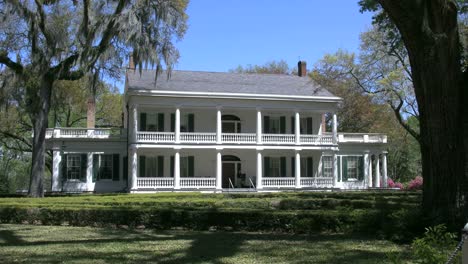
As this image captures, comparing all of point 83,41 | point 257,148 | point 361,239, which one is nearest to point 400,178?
point 257,148

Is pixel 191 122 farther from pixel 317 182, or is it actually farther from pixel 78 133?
pixel 317 182

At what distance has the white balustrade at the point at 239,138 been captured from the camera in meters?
32.4

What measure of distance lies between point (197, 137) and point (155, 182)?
3935 millimetres

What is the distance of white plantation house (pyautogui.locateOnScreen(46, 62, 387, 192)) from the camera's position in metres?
31.0

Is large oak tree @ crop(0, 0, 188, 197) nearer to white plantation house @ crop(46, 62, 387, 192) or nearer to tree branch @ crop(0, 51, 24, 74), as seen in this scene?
tree branch @ crop(0, 51, 24, 74)

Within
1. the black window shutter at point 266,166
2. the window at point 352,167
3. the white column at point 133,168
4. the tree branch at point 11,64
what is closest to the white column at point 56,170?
the white column at point 133,168

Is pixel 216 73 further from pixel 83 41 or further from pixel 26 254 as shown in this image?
pixel 26 254

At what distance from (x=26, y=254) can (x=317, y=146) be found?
2695 cm

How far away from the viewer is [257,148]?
106 feet

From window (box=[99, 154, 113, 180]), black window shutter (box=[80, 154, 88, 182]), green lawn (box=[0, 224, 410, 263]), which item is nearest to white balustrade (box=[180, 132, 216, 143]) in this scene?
window (box=[99, 154, 113, 180])

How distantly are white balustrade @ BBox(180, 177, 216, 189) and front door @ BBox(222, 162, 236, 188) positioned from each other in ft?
8.01

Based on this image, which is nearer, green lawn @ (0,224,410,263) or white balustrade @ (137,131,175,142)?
green lawn @ (0,224,410,263)

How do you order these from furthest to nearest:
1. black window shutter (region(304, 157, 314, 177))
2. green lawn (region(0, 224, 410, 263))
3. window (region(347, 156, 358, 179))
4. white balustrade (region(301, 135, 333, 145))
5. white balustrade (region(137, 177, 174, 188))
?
window (region(347, 156, 358, 179))
black window shutter (region(304, 157, 314, 177))
white balustrade (region(301, 135, 333, 145))
white balustrade (region(137, 177, 174, 188))
green lawn (region(0, 224, 410, 263))

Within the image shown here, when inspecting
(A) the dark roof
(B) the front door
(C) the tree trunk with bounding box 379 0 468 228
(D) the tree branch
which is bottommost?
(B) the front door
